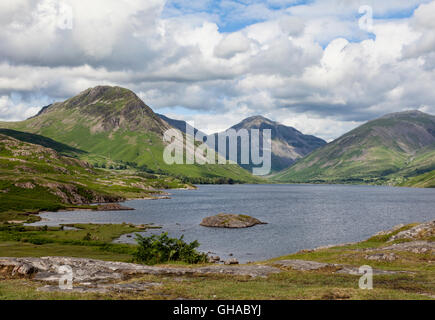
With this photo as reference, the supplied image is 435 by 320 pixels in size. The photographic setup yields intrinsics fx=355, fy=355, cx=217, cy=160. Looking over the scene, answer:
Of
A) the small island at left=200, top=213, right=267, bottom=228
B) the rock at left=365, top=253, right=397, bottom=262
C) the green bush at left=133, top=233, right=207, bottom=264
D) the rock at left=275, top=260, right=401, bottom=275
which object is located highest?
the rock at left=275, top=260, right=401, bottom=275

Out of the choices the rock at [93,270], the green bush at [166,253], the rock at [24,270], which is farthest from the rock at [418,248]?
the rock at [24,270]

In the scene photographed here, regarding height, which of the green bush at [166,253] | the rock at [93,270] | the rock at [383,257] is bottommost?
the green bush at [166,253]

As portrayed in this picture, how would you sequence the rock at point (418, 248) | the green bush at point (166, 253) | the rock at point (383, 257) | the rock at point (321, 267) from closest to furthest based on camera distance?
the rock at point (321, 267)
the rock at point (383, 257)
the rock at point (418, 248)
the green bush at point (166, 253)

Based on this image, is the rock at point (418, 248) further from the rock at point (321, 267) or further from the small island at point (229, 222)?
the small island at point (229, 222)

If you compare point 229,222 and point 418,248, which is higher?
point 418,248

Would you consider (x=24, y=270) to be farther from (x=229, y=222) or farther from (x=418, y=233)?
(x=229, y=222)

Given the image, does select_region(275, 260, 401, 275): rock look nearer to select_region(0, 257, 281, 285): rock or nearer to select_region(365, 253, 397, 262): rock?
select_region(0, 257, 281, 285): rock

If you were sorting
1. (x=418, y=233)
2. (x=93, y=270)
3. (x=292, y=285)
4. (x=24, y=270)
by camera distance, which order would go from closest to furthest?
(x=292, y=285)
(x=24, y=270)
(x=93, y=270)
(x=418, y=233)

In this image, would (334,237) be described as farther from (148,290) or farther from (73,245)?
(148,290)

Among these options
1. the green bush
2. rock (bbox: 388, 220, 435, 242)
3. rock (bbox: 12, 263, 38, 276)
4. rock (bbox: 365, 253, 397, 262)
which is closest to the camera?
rock (bbox: 12, 263, 38, 276)

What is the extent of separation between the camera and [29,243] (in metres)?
82.8

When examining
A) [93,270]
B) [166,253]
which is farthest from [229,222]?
[93,270]

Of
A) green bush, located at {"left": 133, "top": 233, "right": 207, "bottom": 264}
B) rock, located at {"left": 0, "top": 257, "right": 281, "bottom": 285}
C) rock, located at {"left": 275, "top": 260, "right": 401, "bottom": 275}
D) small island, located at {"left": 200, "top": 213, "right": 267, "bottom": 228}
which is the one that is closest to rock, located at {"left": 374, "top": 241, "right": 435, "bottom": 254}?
rock, located at {"left": 275, "top": 260, "right": 401, "bottom": 275}
